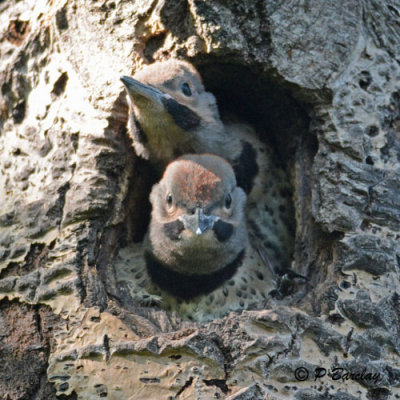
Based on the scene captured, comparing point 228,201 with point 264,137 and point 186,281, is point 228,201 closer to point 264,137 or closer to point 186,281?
point 186,281

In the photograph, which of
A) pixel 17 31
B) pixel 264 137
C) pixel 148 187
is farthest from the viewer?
pixel 264 137

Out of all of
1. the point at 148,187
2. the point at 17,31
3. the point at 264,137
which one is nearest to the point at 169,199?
the point at 148,187

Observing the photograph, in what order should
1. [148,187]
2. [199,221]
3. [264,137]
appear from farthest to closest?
[264,137] < [148,187] < [199,221]

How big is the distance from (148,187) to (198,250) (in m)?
0.87

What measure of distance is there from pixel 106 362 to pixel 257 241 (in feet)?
6.58

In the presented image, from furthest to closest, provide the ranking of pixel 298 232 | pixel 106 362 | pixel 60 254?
1. pixel 298 232
2. pixel 60 254
3. pixel 106 362

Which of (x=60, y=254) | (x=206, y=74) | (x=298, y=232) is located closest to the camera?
(x=60, y=254)

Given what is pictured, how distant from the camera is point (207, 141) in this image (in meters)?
4.93

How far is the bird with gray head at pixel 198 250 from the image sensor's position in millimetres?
4242

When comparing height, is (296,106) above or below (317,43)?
below

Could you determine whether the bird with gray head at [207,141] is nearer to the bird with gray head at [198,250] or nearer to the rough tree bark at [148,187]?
the rough tree bark at [148,187]

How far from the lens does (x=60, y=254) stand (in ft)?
12.4

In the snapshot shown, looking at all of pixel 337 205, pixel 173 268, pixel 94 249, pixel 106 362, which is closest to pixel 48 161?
pixel 94 249

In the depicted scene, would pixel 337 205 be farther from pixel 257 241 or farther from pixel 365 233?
pixel 257 241
